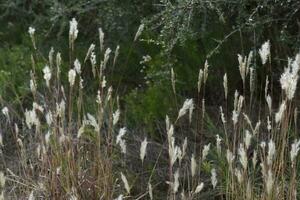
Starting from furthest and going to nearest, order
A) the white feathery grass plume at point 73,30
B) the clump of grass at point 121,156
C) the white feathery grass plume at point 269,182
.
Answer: the white feathery grass plume at point 73,30
the clump of grass at point 121,156
the white feathery grass plume at point 269,182

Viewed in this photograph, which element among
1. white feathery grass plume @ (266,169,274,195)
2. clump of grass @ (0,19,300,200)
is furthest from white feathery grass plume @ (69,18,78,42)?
white feathery grass plume @ (266,169,274,195)

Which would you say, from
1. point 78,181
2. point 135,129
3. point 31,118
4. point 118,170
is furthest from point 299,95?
point 31,118

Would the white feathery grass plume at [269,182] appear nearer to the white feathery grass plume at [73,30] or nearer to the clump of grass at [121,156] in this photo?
the clump of grass at [121,156]

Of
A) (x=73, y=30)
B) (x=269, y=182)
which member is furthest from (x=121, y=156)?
(x=269, y=182)

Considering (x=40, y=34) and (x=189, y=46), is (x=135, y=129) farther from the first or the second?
(x=40, y=34)

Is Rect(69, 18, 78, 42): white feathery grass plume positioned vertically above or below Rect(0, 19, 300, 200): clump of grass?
above

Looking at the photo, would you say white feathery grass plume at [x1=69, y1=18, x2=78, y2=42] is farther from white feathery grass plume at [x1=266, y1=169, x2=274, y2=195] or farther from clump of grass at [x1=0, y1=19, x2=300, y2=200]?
white feathery grass plume at [x1=266, y1=169, x2=274, y2=195]

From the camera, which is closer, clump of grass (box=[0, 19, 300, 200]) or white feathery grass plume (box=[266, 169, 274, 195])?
white feathery grass plume (box=[266, 169, 274, 195])

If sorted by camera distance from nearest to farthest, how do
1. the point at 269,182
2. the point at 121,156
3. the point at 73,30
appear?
1. the point at 269,182
2. the point at 73,30
3. the point at 121,156

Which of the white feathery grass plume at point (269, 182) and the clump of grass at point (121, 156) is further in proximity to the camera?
the clump of grass at point (121, 156)

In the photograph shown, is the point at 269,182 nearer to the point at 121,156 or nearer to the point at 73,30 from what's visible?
the point at 73,30

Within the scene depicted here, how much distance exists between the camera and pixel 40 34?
5496mm

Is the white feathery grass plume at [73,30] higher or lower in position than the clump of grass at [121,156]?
higher

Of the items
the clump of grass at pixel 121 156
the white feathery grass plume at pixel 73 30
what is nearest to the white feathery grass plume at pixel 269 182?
the clump of grass at pixel 121 156
